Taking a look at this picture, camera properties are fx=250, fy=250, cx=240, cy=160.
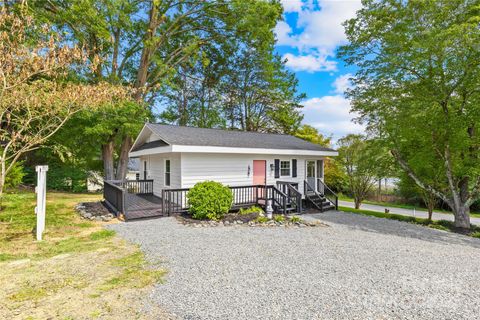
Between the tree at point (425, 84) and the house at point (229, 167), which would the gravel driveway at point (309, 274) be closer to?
the house at point (229, 167)

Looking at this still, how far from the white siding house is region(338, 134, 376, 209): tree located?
359 cm

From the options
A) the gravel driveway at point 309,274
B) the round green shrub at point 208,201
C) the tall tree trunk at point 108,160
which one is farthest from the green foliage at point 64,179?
the round green shrub at point 208,201

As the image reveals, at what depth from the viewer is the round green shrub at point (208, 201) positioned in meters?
8.83

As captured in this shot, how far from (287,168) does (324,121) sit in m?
18.5

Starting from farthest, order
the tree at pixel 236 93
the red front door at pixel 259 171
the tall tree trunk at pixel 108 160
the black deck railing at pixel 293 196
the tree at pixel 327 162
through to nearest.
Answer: the tree at pixel 236 93 < the tree at pixel 327 162 < the tall tree trunk at pixel 108 160 < the red front door at pixel 259 171 < the black deck railing at pixel 293 196

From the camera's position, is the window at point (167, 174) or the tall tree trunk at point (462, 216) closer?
the tall tree trunk at point (462, 216)

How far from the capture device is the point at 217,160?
1128 centimetres

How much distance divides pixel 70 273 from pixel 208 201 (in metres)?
4.80

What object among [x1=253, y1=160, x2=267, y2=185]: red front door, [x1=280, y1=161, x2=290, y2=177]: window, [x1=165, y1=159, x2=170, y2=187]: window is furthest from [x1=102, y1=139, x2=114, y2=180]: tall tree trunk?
[x1=280, y1=161, x2=290, y2=177]: window

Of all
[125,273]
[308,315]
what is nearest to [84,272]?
[125,273]

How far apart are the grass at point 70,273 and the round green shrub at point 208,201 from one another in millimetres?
2778

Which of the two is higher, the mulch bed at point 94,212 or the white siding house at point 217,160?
the white siding house at point 217,160

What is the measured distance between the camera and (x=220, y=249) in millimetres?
5832

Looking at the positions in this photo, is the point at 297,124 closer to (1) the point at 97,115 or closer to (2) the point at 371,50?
(2) the point at 371,50
